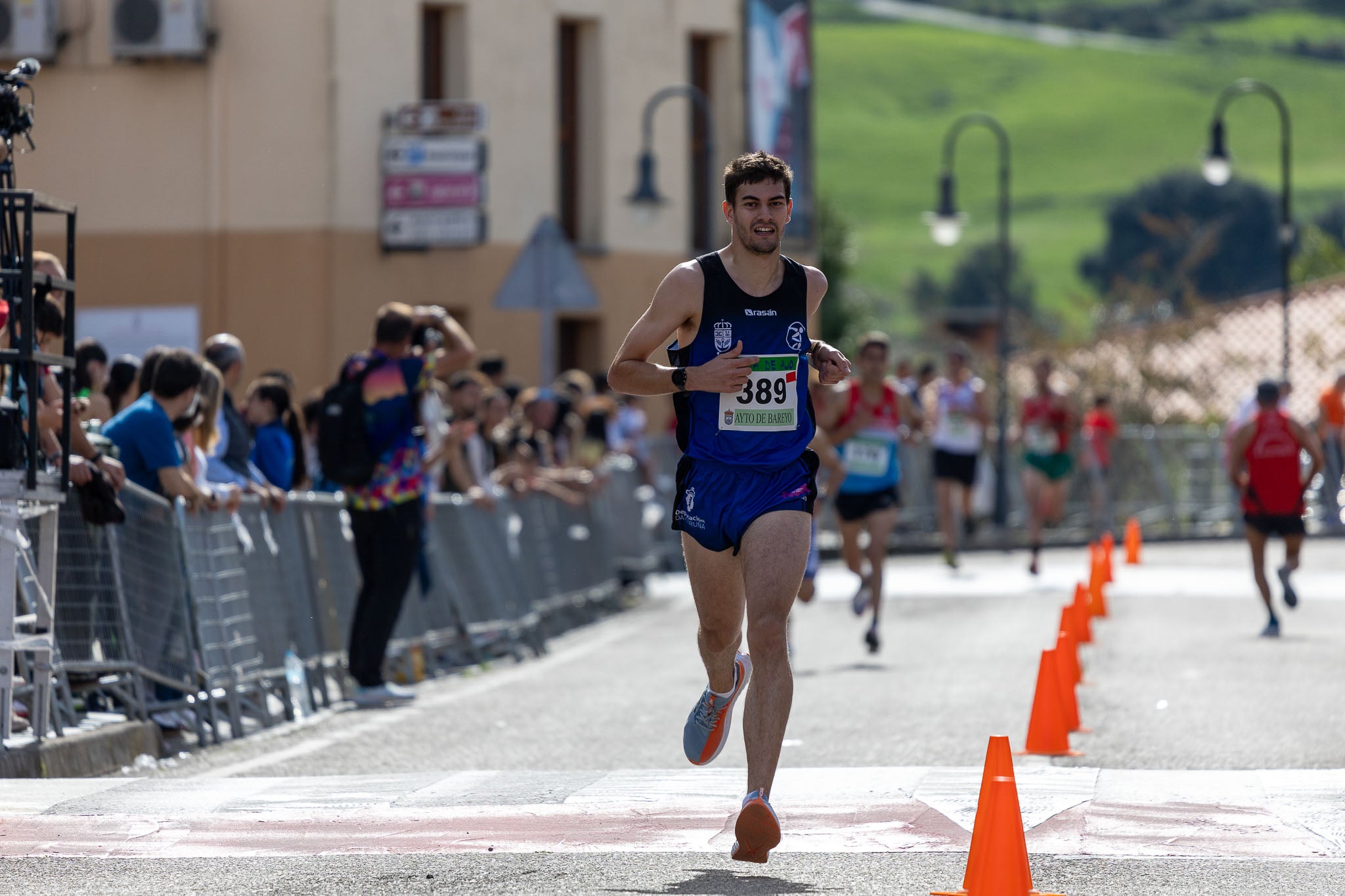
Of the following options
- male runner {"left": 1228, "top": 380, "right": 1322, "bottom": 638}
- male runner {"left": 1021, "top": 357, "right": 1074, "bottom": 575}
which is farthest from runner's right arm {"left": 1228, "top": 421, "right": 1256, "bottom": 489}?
male runner {"left": 1021, "top": 357, "right": 1074, "bottom": 575}

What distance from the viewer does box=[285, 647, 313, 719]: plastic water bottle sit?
12.4 metres

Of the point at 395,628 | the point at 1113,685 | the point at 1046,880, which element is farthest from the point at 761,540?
the point at 395,628

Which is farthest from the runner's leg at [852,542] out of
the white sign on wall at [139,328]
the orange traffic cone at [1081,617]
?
the white sign on wall at [139,328]

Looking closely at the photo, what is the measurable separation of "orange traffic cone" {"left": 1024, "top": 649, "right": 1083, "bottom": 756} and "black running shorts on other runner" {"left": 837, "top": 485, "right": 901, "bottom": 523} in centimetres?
605

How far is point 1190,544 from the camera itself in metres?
30.9

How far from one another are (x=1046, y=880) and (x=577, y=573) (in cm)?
1297

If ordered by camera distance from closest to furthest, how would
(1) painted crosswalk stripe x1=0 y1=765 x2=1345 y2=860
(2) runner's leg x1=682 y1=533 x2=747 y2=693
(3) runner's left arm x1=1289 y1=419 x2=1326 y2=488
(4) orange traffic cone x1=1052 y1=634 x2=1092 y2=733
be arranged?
(1) painted crosswalk stripe x1=0 y1=765 x2=1345 y2=860, (2) runner's leg x1=682 y1=533 x2=747 y2=693, (4) orange traffic cone x1=1052 y1=634 x2=1092 y2=733, (3) runner's left arm x1=1289 y1=419 x2=1326 y2=488

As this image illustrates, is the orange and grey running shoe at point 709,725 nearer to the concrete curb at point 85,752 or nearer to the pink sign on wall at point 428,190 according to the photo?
the concrete curb at point 85,752

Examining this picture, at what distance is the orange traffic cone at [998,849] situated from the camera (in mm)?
6051

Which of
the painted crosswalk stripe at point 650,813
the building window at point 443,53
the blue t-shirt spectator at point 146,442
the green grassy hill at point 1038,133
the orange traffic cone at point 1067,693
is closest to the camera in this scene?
the painted crosswalk stripe at point 650,813

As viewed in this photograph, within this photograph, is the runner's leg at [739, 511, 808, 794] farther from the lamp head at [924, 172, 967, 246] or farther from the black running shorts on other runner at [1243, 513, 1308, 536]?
the lamp head at [924, 172, 967, 246]

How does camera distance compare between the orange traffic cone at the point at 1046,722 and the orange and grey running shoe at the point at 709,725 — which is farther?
the orange traffic cone at the point at 1046,722

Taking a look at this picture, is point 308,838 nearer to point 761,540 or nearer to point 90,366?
point 761,540

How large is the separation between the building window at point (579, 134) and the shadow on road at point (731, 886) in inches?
976
